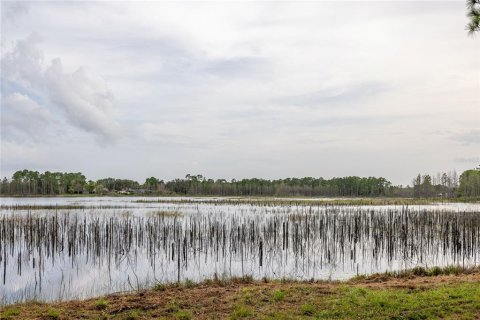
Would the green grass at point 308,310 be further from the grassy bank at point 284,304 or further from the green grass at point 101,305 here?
the green grass at point 101,305

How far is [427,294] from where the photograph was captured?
8.22 m

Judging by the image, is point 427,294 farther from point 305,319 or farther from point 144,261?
point 144,261

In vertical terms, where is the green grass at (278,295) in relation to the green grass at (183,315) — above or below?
above

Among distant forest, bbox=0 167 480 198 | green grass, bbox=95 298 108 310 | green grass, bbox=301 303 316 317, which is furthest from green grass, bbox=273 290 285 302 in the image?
distant forest, bbox=0 167 480 198

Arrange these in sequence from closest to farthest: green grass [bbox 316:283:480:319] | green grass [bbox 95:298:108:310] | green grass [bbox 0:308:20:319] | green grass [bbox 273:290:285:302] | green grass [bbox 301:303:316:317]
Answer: green grass [bbox 316:283:480:319] < green grass [bbox 301:303:316:317] < green grass [bbox 0:308:20:319] < green grass [bbox 95:298:108:310] < green grass [bbox 273:290:285:302]

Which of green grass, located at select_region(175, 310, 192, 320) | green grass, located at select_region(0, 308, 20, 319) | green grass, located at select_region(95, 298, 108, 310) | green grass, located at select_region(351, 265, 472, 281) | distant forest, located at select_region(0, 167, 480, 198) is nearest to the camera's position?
green grass, located at select_region(175, 310, 192, 320)

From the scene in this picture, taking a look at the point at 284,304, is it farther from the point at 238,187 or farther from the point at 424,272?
the point at 238,187

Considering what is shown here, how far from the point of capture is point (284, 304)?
26.0 feet

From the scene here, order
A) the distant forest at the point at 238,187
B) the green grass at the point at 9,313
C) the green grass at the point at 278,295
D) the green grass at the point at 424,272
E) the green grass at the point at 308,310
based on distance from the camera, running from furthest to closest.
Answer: the distant forest at the point at 238,187 < the green grass at the point at 424,272 < the green grass at the point at 278,295 < the green grass at the point at 9,313 < the green grass at the point at 308,310

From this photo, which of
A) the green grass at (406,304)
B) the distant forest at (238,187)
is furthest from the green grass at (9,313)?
the distant forest at (238,187)

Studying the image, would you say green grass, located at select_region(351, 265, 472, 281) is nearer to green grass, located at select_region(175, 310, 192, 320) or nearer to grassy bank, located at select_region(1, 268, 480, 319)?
grassy bank, located at select_region(1, 268, 480, 319)

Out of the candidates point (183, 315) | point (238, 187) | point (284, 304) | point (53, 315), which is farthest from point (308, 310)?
point (238, 187)

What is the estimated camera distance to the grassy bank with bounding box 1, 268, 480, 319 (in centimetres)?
733

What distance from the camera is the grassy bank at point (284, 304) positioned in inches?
289
